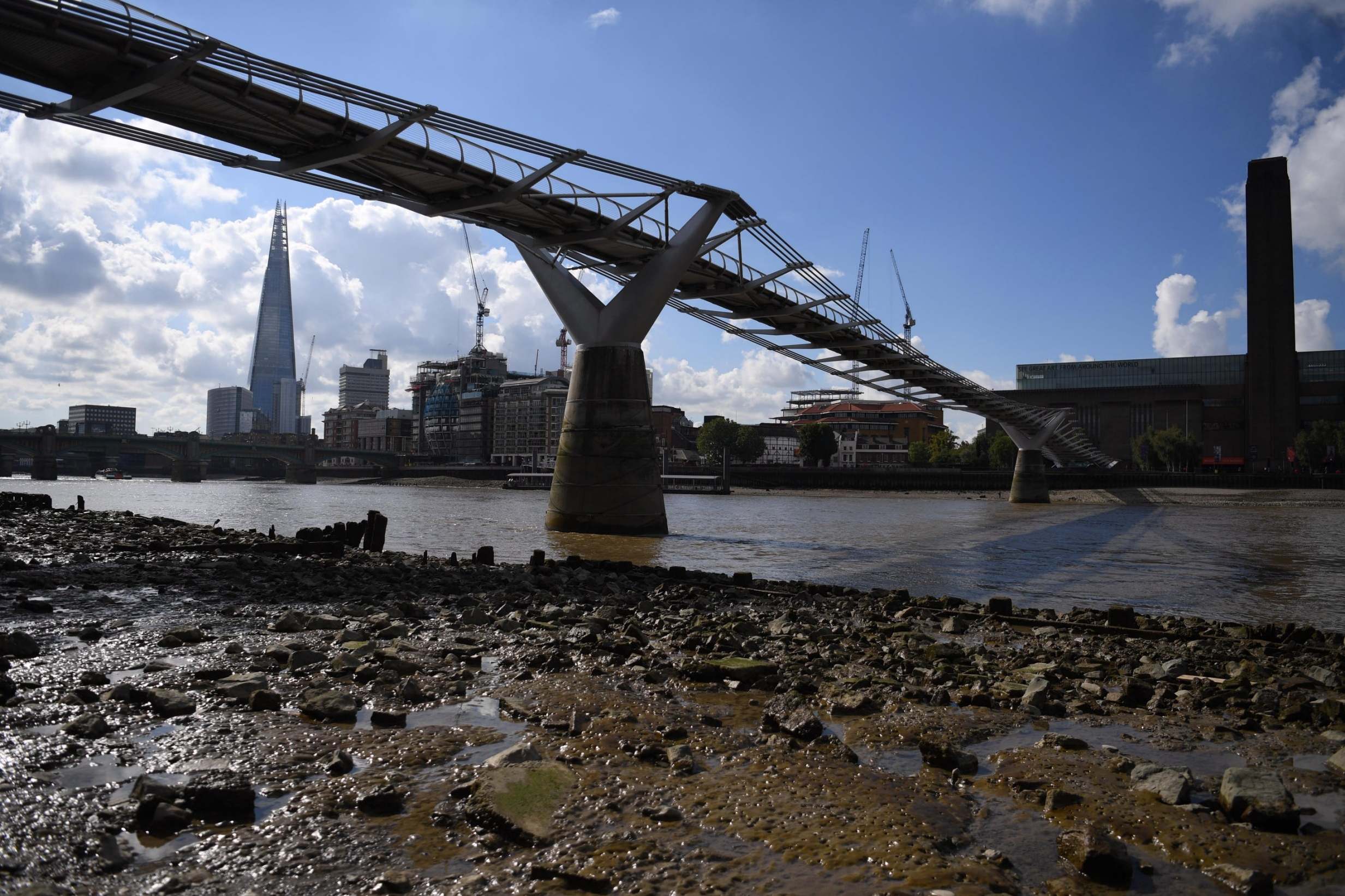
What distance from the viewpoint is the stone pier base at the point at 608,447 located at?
34.1m

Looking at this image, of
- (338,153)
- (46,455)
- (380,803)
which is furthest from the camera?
(46,455)

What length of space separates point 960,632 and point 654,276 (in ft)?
77.9

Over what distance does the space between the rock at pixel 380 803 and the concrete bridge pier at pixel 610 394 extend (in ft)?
94.9

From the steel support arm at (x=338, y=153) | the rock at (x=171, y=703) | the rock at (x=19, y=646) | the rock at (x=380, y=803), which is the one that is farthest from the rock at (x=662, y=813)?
the steel support arm at (x=338, y=153)

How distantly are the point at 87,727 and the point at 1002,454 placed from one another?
484 ft

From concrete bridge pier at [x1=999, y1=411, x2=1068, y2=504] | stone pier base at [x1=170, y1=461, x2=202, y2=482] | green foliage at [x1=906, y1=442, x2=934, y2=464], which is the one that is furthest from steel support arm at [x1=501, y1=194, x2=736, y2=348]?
stone pier base at [x1=170, y1=461, x2=202, y2=482]

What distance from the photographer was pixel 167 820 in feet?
15.3

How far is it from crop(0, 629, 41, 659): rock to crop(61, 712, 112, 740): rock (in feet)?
9.61

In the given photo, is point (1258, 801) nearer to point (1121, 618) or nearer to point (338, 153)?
point (1121, 618)

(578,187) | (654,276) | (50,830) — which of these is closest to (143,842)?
(50,830)

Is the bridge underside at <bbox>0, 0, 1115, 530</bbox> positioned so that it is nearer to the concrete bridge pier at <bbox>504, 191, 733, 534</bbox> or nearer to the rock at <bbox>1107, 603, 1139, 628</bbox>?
the concrete bridge pier at <bbox>504, 191, 733, 534</bbox>

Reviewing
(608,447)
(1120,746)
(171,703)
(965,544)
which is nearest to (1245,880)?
(1120,746)

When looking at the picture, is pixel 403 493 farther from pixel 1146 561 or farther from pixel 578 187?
pixel 1146 561

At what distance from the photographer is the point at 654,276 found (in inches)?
1348
